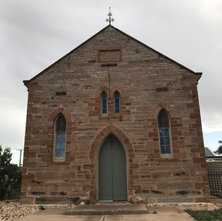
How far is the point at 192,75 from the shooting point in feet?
30.0

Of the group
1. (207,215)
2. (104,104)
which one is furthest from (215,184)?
(104,104)

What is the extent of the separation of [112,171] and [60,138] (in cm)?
258

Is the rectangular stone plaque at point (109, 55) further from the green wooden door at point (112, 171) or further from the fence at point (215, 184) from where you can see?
the fence at point (215, 184)

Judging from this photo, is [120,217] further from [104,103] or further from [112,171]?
[104,103]

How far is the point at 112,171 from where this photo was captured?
28.6 ft

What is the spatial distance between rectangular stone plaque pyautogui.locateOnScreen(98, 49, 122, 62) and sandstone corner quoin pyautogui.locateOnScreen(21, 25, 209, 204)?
0.05 meters

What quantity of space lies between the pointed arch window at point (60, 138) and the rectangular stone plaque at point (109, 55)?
126 inches

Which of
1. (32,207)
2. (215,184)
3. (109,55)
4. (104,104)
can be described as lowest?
(32,207)

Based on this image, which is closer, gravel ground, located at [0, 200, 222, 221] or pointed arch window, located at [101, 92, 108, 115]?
gravel ground, located at [0, 200, 222, 221]

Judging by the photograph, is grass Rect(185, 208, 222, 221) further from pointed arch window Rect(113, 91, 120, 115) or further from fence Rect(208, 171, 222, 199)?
pointed arch window Rect(113, 91, 120, 115)

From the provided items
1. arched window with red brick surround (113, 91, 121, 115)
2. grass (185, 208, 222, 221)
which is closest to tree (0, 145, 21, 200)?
arched window with red brick surround (113, 91, 121, 115)

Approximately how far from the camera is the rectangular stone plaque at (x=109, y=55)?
31.9 ft

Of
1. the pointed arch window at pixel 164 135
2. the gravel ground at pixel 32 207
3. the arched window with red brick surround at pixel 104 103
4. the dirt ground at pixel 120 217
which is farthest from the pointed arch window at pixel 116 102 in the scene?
the dirt ground at pixel 120 217

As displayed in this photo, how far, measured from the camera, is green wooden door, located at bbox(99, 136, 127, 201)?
336 inches
